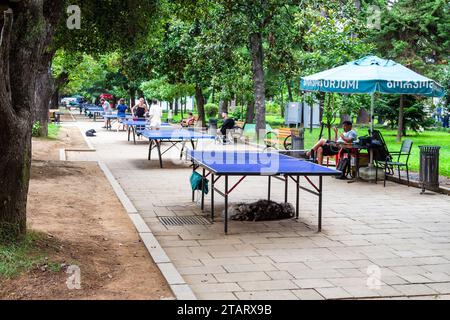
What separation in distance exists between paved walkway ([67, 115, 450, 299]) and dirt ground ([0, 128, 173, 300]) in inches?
16.1

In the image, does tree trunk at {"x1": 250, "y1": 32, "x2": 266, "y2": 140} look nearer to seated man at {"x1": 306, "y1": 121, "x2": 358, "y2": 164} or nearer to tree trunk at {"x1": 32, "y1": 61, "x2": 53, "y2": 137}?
seated man at {"x1": 306, "y1": 121, "x2": 358, "y2": 164}

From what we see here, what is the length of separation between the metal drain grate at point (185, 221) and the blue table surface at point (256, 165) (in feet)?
2.78

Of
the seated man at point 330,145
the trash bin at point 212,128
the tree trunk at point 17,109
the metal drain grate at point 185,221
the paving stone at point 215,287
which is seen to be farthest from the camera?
the trash bin at point 212,128

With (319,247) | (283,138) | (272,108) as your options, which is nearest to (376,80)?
(319,247)

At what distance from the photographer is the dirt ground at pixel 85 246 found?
5.59 meters

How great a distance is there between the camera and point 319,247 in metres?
7.65

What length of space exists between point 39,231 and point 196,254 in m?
2.01

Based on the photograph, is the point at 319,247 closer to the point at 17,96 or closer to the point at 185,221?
the point at 185,221

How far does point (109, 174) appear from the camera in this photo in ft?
46.9

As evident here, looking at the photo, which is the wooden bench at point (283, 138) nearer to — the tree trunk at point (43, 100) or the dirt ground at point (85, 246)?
the dirt ground at point (85, 246)

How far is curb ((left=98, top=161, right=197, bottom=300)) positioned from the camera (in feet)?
18.4

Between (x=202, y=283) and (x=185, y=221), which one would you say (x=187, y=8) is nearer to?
(x=185, y=221)

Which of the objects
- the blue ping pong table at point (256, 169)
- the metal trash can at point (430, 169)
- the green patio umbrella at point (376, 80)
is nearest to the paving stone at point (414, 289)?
the blue ping pong table at point (256, 169)

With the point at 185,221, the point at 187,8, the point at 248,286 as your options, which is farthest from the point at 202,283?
the point at 187,8
